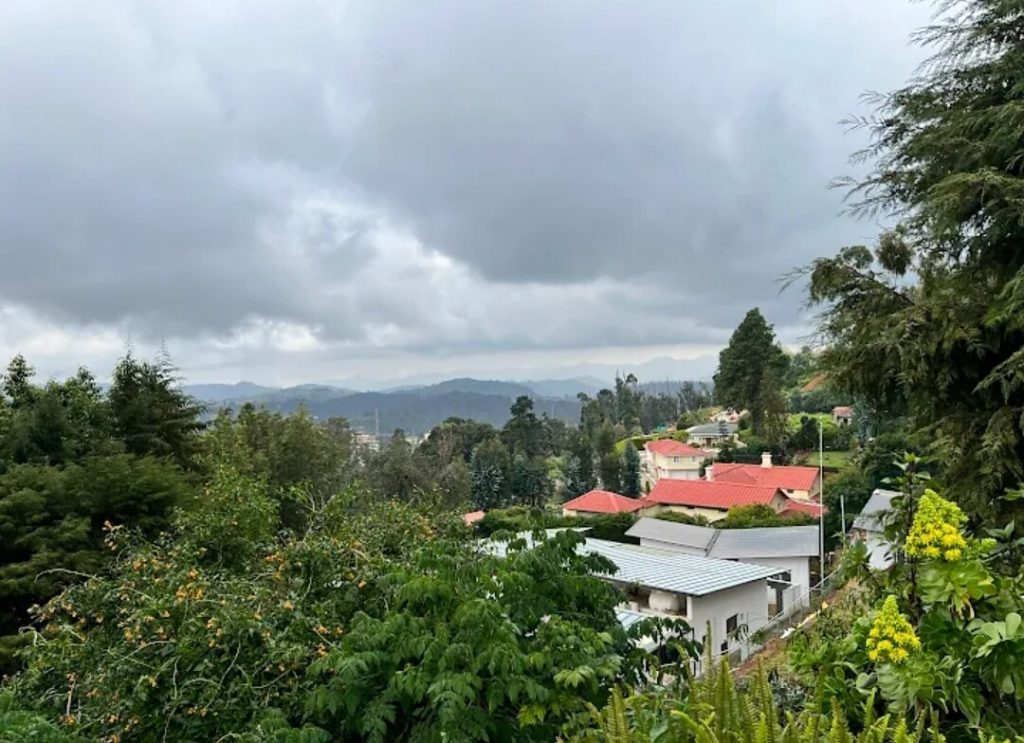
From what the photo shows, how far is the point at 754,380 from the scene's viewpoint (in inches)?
1641

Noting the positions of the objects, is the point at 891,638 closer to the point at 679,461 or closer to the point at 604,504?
the point at 604,504

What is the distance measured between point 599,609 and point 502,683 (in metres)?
1.07

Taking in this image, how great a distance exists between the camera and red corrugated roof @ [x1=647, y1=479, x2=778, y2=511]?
28.6m

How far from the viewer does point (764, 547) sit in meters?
20.4

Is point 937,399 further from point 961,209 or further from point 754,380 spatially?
point 754,380

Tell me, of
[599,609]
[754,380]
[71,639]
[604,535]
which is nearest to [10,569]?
[71,639]

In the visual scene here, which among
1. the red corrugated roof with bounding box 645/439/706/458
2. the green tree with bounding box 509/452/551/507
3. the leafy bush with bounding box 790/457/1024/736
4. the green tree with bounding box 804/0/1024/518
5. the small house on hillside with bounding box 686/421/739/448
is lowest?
the green tree with bounding box 509/452/551/507

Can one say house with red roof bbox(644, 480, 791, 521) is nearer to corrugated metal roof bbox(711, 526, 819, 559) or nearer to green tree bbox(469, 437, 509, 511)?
corrugated metal roof bbox(711, 526, 819, 559)

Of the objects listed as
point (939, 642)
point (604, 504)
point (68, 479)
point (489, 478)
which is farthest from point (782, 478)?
point (939, 642)

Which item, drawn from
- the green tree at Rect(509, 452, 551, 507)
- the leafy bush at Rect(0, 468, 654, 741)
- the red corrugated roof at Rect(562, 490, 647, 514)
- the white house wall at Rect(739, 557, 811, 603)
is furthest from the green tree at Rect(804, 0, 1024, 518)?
the green tree at Rect(509, 452, 551, 507)

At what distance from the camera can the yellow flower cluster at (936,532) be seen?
5.80ft

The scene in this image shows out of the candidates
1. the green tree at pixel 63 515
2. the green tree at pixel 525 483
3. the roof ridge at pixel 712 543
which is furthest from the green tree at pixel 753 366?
the green tree at pixel 63 515

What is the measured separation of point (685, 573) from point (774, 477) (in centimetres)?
2113

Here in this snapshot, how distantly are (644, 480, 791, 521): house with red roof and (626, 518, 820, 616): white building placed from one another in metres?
4.94
